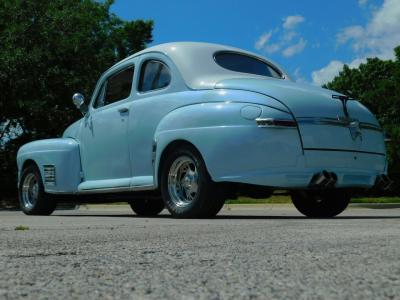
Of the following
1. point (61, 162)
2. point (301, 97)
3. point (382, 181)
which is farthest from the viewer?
point (61, 162)

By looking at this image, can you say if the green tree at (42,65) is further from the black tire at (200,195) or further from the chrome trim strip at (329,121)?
the chrome trim strip at (329,121)

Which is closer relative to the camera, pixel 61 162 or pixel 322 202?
pixel 322 202

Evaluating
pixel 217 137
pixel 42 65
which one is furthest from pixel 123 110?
pixel 42 65

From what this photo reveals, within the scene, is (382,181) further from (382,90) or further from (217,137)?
(382,90)

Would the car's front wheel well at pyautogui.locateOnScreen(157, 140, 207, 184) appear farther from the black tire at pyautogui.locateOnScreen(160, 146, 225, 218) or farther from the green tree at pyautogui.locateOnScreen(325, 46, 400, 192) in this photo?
the green tree at pyautogui.locateOnScreen(325, 46, 400, 192)

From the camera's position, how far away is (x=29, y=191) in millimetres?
8891

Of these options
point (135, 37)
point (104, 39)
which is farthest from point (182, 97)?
point (135, 37)

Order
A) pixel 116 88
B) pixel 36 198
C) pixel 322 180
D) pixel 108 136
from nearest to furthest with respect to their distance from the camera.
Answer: pixel 322 180
pixel 108 136
pixel 116 88
pixel 36 198

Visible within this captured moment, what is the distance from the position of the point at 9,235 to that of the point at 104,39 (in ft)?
57.8

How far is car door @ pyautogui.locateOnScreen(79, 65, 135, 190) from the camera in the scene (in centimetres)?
720

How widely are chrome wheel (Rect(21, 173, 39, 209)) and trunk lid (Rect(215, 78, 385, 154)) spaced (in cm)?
381

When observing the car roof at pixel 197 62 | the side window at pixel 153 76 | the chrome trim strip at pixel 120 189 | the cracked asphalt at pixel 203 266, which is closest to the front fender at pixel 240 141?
the car roof at pixel 197 62

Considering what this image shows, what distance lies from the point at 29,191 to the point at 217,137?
4040 millimetres

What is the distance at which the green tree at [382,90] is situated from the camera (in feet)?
75.6
